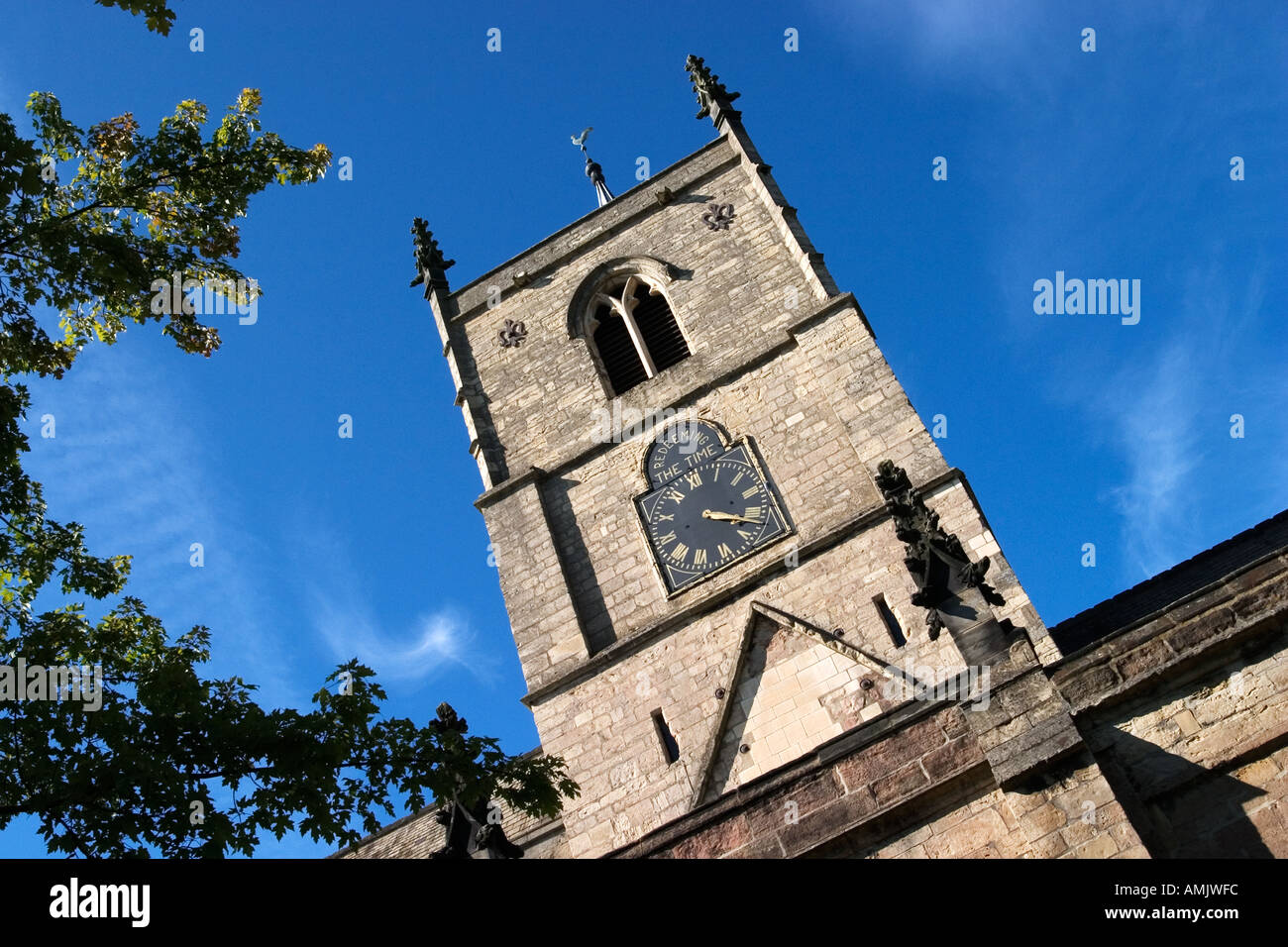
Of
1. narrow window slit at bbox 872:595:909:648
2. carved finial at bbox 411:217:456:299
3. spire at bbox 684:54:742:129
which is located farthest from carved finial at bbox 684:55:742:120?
narrow window slit at bbox 872:595:909:648

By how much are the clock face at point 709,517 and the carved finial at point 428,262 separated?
8.74 meters

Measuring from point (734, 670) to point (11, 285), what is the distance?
1021 centimetres

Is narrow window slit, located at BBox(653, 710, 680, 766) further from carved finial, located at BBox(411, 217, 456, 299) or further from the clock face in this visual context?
carved finial, located at BBox(411, 217, 456, 299)

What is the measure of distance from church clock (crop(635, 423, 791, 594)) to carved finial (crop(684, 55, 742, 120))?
9041mm

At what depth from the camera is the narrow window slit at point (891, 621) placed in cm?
1566

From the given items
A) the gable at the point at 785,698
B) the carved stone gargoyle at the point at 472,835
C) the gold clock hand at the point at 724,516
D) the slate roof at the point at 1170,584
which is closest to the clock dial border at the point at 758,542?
the gold clock hand at the point at 724,516

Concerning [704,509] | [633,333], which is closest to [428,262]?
[633,333]

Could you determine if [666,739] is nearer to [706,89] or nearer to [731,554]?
[731,554]

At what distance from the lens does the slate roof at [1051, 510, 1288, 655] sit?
16203 mm
